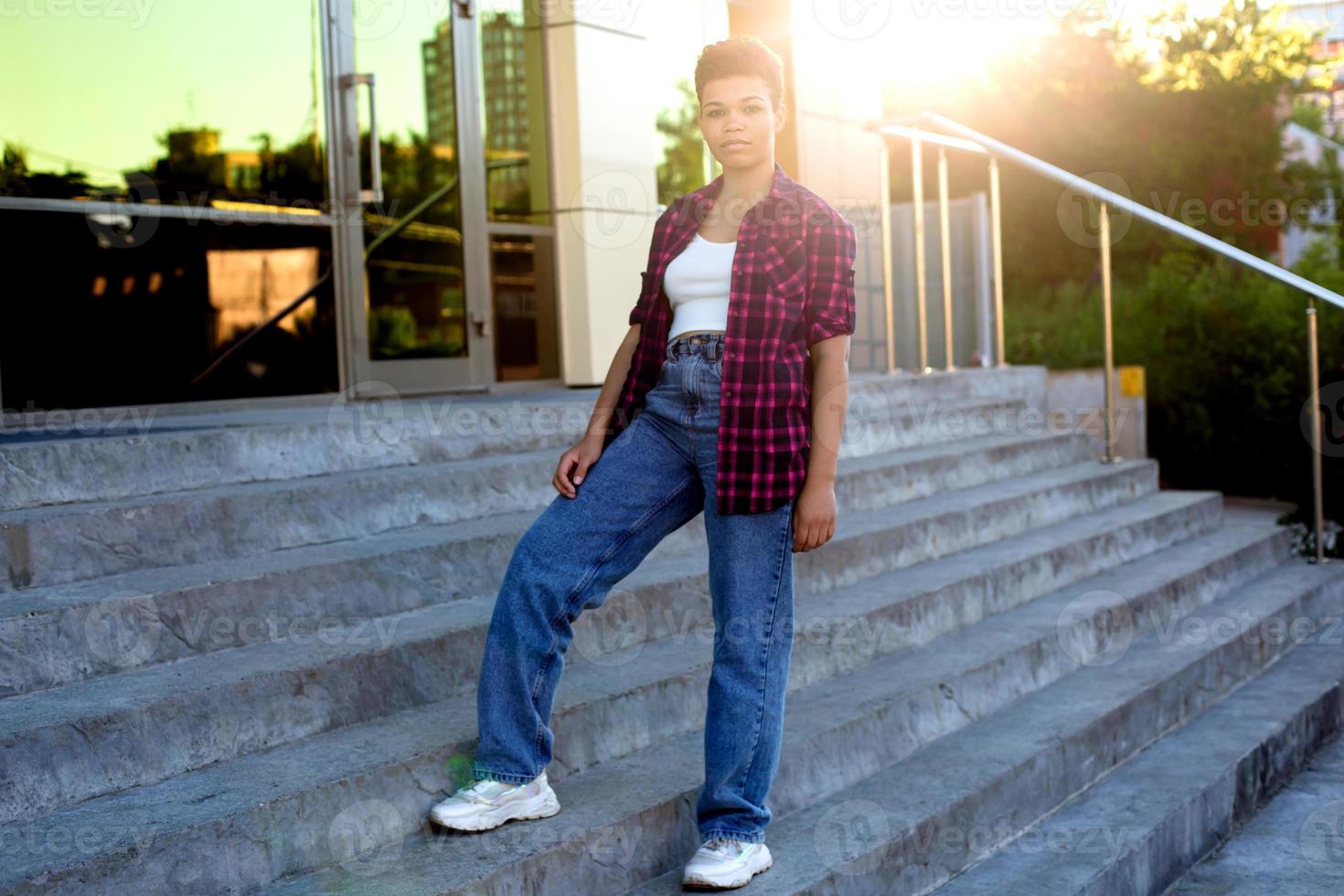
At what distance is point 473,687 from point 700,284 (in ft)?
3.73

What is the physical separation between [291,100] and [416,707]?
339 cm

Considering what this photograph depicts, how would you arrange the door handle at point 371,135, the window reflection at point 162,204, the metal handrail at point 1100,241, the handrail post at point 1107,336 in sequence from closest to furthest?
the window reflection at point 162,204
the door handle at point 371,135
the metal handrail at point 1100,241
the handrail post at point 1107,336

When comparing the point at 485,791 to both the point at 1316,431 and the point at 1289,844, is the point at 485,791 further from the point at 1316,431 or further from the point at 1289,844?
the point at 1316,431

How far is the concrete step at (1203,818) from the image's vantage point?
3.34 m

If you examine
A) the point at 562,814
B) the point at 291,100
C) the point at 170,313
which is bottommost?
the point at 562,814

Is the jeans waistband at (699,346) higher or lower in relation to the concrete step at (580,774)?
higher

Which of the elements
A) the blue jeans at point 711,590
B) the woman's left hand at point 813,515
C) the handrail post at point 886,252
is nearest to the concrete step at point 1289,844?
the blue jeans at point 711,590

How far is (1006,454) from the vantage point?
6.35 meters

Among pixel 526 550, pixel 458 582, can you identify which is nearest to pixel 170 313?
pixel 458 582

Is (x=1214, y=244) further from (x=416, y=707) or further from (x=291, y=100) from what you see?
(x=416, y=707)

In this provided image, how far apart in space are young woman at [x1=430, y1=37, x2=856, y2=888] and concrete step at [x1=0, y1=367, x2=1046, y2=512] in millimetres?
1358

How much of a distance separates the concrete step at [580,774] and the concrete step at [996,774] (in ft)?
0.13

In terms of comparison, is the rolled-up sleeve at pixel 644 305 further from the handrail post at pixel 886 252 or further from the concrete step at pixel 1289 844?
the handrail post at pixel 886 252

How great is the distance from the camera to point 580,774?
3104 millimetres
